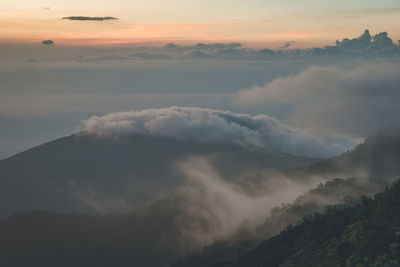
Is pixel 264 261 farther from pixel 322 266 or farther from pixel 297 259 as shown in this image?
pixel 322 266

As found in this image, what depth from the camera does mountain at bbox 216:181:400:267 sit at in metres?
118

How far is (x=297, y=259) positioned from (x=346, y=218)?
35.2 m

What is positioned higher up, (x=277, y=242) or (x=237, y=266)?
(x=277, y=242)

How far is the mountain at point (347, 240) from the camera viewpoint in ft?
387

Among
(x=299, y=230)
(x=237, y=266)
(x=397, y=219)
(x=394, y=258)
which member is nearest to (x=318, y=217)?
(x=299, y=230)

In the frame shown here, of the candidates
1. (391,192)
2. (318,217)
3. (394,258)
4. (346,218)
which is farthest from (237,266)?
(394,258)

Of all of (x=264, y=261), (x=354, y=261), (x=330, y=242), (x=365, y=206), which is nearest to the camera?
(x=354, y=261)

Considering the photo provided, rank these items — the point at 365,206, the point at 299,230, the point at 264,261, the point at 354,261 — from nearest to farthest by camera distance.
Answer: the point at 354,261 → the point at 365,206 → the point at 264,261 → the point at 299,230

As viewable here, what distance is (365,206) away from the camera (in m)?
162

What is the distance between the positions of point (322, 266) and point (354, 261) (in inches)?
329

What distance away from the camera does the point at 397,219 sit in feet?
426

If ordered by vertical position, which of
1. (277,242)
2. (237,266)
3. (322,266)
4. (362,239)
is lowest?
(237,266)

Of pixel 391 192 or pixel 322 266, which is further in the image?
pixel 391 192

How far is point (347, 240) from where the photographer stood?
130 m
